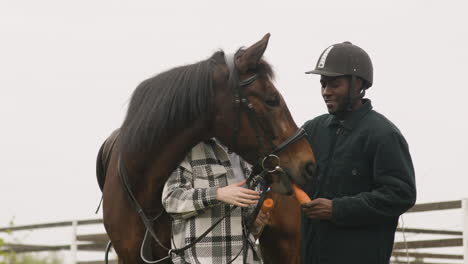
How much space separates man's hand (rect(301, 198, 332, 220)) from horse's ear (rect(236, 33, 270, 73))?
919 millimetres

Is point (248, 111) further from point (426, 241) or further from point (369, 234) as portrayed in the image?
point (426, 241)

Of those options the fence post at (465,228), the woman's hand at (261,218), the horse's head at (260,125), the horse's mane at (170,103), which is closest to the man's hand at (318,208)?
the horse's head at (260,125)

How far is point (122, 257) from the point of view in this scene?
5039mm

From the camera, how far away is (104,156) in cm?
588

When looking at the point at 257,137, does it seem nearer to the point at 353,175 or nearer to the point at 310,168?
the point at 310,168

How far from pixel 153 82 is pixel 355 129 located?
1352mm

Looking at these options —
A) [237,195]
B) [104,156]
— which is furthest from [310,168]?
[104,156]

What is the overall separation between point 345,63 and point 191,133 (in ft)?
3.71

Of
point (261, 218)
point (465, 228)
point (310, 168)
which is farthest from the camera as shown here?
point (465, 228)

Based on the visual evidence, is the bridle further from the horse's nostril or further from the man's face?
the man's face

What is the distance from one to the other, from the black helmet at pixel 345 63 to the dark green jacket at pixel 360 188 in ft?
0.75

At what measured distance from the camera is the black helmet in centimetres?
490

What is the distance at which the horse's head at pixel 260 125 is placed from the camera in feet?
14.8

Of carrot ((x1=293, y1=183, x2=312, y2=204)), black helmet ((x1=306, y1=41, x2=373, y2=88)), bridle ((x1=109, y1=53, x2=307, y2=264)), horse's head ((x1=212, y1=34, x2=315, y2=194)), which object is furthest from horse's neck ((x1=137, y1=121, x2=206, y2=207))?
black helmet ((x1=306, y1=41, x2=373, y2=88))
